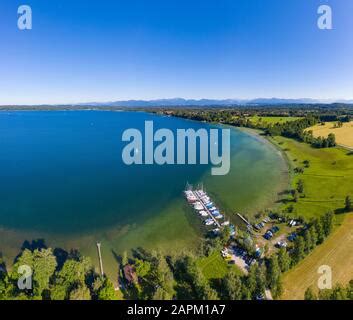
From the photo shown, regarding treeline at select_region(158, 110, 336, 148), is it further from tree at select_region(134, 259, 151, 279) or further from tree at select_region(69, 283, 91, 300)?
tree at select_region(69, 283, 91, 300)

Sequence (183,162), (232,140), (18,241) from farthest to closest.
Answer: (232,140)
(183,162)
(18,241)

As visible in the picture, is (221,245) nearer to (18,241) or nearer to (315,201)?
(315,201)

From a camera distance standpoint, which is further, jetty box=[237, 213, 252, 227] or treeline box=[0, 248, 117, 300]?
jetty box=[237, 213, 252, 227]

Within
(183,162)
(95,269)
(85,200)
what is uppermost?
(183,162)

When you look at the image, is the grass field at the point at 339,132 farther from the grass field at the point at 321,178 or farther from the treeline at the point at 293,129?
the grass field at the point at 321,178

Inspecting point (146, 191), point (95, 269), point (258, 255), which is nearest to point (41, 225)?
point (95, 269)

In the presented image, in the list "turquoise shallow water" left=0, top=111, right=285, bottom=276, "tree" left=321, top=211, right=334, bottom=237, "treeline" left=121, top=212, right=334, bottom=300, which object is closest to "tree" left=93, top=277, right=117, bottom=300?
"treeline" left=121, top=212, right=334, bottom=300
